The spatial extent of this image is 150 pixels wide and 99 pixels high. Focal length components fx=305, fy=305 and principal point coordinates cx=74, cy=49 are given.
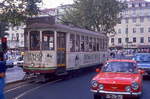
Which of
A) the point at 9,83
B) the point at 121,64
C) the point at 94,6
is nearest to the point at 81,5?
the point at 94,6

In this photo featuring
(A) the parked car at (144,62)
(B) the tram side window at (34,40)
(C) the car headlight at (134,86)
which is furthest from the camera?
(A) the parked car at (144,62)

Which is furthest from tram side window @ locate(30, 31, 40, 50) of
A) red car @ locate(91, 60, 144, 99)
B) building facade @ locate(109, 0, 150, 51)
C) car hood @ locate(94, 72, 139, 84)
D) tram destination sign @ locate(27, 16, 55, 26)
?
building facade @ locate(109, 0, 150, 51)

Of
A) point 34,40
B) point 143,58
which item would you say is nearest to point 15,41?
point 34,40

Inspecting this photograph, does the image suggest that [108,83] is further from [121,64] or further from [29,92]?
[29,92]

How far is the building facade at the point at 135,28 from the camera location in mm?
85250

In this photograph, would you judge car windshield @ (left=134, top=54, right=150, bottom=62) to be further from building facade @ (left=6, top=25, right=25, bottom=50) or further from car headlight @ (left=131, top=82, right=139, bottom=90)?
car headlight @ (left=131, top=82, right=139, bottom=90)

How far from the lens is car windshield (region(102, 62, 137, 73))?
11.3m

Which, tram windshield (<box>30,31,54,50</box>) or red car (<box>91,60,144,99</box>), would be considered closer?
red car (<box>91,60,144,99</box>)

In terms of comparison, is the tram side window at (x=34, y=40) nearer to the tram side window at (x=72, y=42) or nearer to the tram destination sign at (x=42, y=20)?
the tram destination sign at (x=42, y=20)

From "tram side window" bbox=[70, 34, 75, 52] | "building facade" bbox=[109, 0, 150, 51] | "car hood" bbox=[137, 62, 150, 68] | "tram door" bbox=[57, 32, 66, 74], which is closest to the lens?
"tram door" bbox=[57, 32, 66, 74]

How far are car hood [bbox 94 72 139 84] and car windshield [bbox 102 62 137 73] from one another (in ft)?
1.43

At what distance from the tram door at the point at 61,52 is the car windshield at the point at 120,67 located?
5766 millimetres

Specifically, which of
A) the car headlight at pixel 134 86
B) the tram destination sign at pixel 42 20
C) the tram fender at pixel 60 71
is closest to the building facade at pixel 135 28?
the tram fender at pixel 60 71

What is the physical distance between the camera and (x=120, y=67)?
1142 centimetres
